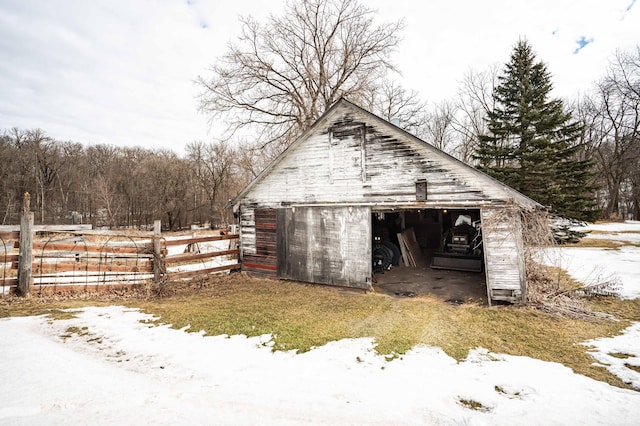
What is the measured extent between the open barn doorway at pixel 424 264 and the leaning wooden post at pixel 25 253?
9.53 metres

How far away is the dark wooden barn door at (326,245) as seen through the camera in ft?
29.7

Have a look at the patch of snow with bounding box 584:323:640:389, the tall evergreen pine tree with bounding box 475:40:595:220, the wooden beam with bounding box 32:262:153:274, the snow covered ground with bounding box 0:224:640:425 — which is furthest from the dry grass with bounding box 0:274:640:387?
the tall evergreen pine tree with bounding box 475:40:595:220

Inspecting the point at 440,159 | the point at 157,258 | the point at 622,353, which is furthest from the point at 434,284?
the point at 157,258

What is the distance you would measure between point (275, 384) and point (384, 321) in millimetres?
3243

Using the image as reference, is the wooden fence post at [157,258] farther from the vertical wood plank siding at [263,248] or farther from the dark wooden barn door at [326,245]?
the dark wooden barn door at [326,245]

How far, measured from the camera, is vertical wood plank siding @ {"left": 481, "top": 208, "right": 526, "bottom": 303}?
23.6 feet

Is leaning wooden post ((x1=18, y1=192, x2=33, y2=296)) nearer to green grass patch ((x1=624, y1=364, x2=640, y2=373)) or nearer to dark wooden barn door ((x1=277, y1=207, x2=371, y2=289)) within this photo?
dark wooden barn door ((x1=277, y1=207, x2=371, y2=289))

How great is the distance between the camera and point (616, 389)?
12.9ft

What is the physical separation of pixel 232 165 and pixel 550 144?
128ft

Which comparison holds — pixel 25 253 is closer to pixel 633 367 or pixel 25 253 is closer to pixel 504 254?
pixel 504 254

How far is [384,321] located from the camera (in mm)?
6562

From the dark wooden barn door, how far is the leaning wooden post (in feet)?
21.7

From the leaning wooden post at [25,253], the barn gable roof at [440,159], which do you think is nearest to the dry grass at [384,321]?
the leaning wooden post at [25,253]

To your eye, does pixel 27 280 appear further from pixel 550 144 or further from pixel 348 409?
pixel 550 144
